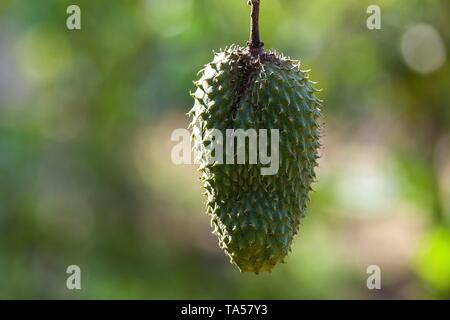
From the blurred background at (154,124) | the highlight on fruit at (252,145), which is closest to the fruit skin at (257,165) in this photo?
the highlight on fruit at (252,145)

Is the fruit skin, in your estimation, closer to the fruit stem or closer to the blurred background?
the fruit stem

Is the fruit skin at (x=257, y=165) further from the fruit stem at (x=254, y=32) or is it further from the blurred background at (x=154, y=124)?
the blurred background at (x=154, y=124)

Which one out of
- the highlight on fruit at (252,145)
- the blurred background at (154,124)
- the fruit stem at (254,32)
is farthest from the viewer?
the blurred background at (154,124)

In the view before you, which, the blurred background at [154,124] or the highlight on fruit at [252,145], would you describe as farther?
the blurred background at [154,124]

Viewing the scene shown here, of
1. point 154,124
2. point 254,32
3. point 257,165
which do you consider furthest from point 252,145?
point 154,124

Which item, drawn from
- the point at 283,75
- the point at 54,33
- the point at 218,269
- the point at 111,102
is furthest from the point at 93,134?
the point at 283,75

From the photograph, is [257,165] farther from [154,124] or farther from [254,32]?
[154,124]
